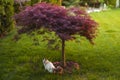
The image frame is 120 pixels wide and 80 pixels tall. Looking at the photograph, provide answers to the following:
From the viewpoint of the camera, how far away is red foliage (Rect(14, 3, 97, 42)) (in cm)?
749

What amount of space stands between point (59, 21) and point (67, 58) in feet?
5.33

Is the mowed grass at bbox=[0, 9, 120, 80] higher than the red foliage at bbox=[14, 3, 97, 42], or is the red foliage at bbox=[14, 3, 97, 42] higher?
the red foliage at bbox=[14, 3, 97, 42]

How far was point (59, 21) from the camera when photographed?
7598 mm

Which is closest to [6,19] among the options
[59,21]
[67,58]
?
[67,58]

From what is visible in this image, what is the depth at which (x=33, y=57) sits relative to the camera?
9.04m

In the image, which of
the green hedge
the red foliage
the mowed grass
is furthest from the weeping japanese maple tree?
the green hedge

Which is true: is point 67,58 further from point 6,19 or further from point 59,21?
point 6,19

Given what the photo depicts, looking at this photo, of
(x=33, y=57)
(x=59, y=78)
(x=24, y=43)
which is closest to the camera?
(x=59, y=78)

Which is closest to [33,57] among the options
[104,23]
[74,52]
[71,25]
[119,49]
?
[74,52]

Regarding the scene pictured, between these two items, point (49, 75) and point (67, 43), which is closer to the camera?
point (49, 75)

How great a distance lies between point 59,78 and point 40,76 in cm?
47

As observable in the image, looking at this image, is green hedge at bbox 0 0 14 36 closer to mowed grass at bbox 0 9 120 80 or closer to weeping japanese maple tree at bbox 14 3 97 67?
mowed grass at bbox 0 9 120 80

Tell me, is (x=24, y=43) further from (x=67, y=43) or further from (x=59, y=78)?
(x=59, y=78)

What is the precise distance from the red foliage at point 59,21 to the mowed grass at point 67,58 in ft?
1.75
